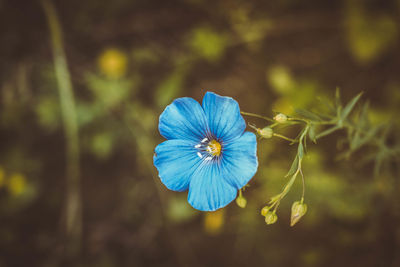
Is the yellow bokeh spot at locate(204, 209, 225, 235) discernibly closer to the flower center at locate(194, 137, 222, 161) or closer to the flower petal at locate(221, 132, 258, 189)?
the flower center at locate(194, 137, 222, 161)

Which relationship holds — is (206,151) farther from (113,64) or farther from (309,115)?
(113,64)

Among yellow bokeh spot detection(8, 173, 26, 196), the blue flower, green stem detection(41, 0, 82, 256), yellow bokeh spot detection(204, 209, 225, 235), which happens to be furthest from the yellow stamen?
yellow bokeh spot detection(8, 173, 26, 196)

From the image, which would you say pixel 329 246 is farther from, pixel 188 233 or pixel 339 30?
pixel 339 30

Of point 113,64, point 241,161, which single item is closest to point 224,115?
point 241,161

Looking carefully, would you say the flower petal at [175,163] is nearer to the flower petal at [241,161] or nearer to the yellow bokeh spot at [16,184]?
the flower petal at [241,161]

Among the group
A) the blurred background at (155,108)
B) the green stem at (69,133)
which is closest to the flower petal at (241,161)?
the blurred background at (155,108)
